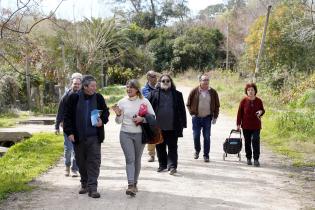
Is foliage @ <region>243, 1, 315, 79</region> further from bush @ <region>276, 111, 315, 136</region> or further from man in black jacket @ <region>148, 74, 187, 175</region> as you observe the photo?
man in black jacket @ <region>148, 74, 187, 175</region>

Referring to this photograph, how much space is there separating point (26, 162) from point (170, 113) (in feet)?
11.8

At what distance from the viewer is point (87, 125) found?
24.8 feet

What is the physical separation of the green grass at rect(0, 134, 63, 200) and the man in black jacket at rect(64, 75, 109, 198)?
52.8 inches

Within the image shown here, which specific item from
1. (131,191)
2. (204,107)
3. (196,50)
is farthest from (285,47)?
(131,191)

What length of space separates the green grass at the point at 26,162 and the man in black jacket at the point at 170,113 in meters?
2.46

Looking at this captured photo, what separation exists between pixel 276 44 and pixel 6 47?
21.2 metres

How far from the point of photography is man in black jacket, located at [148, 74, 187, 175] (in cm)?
928

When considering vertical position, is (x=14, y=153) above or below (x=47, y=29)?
below

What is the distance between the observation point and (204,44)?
4794 cm

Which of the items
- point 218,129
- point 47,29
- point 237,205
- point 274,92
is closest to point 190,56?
point 47,29

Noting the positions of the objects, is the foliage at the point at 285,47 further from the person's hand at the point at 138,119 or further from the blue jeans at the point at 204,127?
the person's hand at the point at 138,119

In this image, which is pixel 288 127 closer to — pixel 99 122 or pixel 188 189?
pixel 188 189

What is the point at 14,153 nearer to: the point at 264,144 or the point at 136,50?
the point at 264,144

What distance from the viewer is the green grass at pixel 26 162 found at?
8606mm
